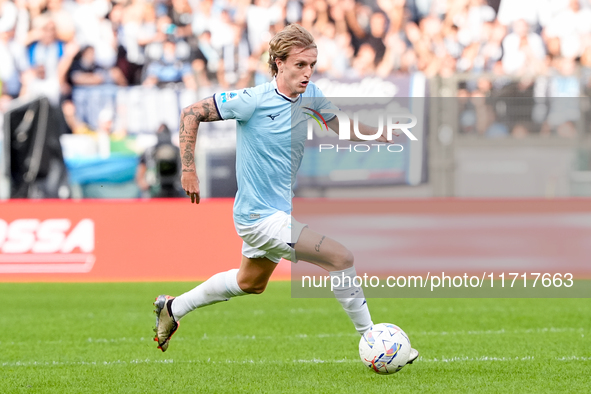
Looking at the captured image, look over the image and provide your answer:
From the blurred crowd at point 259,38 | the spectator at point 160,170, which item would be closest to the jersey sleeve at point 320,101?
the spectator at point 160,170

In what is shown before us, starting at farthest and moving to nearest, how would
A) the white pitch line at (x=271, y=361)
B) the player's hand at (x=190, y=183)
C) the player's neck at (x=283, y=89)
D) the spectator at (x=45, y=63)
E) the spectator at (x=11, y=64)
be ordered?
the spectator at (x=11, y=64) < the spectator at (x=45, y=63) < the white pitch line at (x=271, y=361) < the player's neck at (x=283, y=89) < the player's hand at (x=190, y=183)

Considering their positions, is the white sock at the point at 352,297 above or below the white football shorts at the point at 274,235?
below

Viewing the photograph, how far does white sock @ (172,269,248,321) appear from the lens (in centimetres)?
593

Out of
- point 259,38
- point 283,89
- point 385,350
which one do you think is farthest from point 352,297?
point 259,38

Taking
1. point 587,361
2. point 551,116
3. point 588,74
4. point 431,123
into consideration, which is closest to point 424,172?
point 431,123

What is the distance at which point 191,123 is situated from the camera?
5383mm

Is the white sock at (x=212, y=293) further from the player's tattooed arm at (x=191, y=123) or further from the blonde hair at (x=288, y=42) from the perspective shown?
the blonde hair at (x=288, y=42)

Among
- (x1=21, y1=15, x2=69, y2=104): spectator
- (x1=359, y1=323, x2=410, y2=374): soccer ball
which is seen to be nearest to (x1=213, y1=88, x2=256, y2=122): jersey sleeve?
(x1=359, y1=323, x2=410, y2=374): soccer ball

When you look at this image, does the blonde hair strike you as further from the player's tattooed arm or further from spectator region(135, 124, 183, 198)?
spectator region(135, 124, 183, 198)

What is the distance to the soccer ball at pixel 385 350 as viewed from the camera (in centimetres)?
540

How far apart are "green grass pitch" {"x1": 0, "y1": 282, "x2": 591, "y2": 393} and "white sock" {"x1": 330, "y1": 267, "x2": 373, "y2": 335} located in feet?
1.13

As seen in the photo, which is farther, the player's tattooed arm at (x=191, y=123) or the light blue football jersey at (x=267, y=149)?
the light blue football jersey at (x=267, y=149)

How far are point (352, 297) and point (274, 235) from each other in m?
0.62

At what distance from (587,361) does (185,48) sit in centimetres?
1056
